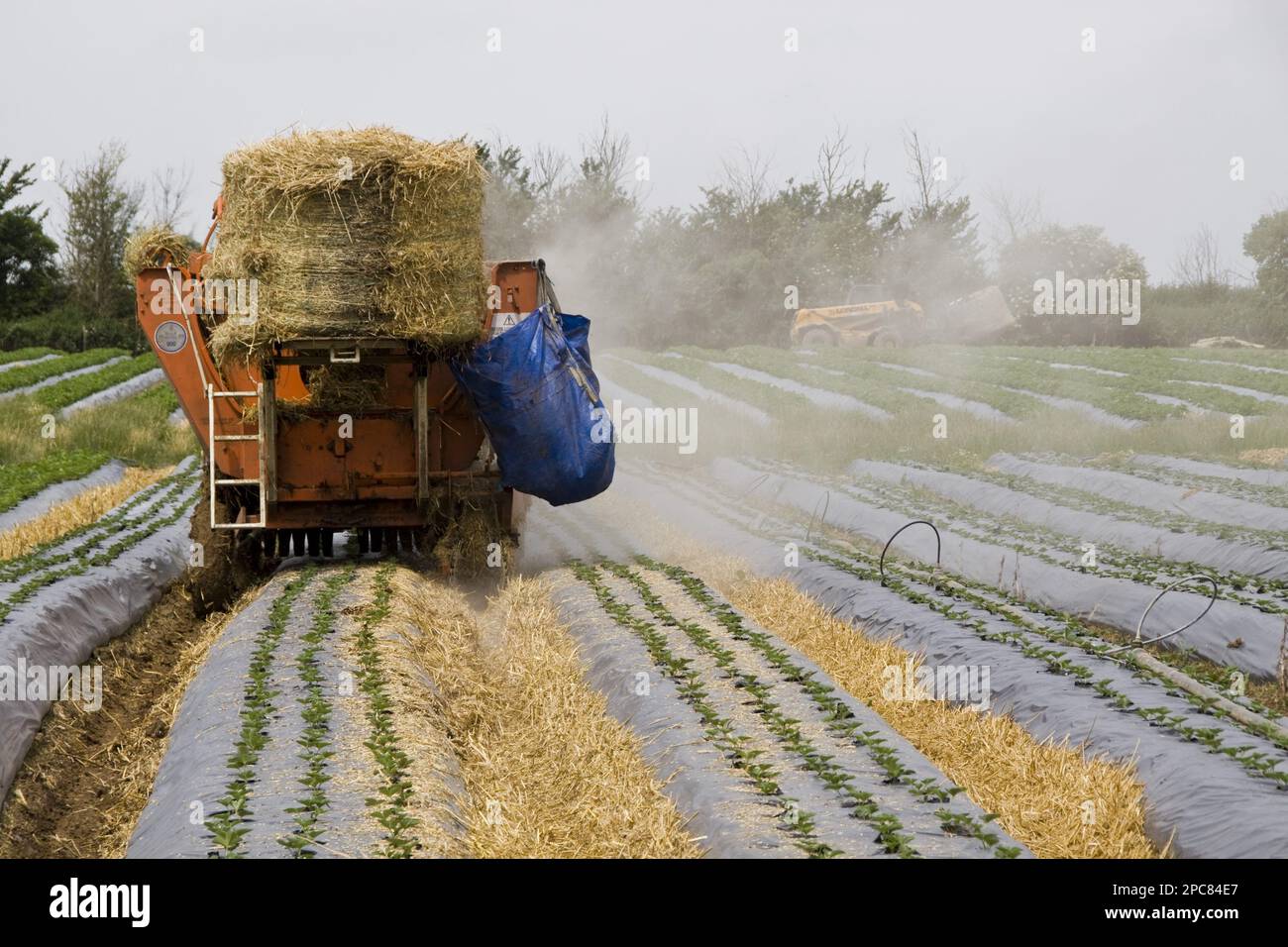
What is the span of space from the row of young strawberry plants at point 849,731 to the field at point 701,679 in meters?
0.03

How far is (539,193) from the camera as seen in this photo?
175ft

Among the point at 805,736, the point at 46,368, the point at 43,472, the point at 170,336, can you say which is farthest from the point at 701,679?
the point at 46,368

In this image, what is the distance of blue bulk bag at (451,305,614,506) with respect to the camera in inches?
442

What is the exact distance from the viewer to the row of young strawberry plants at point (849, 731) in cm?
579

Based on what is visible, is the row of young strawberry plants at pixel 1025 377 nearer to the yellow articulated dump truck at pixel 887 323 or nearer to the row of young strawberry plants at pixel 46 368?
the yellow articulated dump truck at pixel 887 323

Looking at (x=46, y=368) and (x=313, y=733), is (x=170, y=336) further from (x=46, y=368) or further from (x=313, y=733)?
(x=46, y=368)

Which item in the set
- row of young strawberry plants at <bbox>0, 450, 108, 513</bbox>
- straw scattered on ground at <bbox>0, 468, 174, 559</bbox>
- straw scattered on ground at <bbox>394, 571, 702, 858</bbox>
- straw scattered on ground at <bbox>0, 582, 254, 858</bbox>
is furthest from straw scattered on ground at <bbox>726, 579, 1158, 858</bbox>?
row of young strawberry plants at <bbox>0, 450, 108, 513</bbox>

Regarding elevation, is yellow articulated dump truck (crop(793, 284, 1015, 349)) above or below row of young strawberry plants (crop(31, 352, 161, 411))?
above

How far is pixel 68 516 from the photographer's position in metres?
15.1

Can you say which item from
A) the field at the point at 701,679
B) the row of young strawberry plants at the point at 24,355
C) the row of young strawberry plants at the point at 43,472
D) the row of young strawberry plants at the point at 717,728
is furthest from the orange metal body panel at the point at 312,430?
the row of young strawberry plants at the point at 24,355

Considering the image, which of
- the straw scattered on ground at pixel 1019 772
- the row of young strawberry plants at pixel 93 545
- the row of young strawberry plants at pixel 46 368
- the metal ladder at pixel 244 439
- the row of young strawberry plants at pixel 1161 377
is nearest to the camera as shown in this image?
the straw scattered on ground at pixel 1019 772

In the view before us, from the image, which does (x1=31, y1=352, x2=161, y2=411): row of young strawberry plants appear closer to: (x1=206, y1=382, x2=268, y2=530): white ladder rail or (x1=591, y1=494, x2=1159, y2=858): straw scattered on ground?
(x1=206, y1=382, x2=268, y2=530): white ladder rail

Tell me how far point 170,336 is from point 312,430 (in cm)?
141

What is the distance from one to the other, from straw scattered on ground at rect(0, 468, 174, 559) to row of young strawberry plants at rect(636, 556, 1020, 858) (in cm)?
654
